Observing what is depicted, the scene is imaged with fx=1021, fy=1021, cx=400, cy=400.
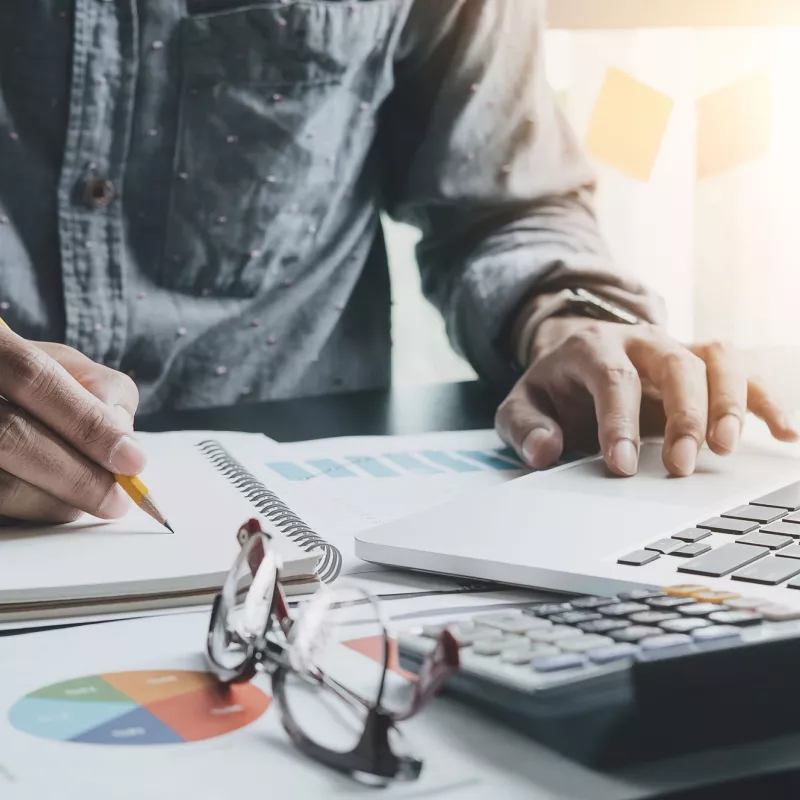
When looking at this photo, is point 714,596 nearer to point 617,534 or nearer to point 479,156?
point 617,534

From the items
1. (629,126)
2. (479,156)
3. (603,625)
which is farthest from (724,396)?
(629,126)

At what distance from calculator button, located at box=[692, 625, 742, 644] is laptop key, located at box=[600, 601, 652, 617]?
0.10ft

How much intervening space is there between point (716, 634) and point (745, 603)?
0.03 meters

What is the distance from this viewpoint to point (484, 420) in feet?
2.55

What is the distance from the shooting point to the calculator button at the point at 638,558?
379 mm

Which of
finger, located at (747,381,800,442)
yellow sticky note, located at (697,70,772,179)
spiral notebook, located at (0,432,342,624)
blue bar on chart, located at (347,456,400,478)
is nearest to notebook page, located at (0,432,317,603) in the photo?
spiral notebook, located at (0,432,342,624)

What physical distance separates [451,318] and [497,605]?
0.61 m

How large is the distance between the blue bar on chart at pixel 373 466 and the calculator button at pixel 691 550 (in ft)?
0.78

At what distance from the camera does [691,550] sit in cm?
39

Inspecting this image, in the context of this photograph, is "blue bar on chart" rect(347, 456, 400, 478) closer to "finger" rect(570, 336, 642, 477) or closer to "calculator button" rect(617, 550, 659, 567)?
"finger" rect(570, 336, 642, 477)

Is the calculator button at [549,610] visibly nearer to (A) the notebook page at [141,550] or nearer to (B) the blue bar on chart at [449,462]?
(A) the notebook page at [141,550]

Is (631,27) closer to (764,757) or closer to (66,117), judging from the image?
(66,117)

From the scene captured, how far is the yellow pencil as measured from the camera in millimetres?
443

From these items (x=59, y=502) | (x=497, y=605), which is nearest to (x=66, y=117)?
(x=59, y=502)
